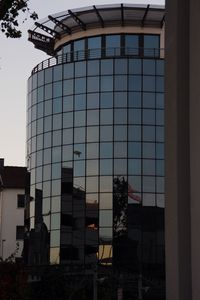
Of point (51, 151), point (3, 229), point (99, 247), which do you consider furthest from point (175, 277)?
point (3, 229)

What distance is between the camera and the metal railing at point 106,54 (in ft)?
193

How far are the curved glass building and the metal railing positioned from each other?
0.09 m

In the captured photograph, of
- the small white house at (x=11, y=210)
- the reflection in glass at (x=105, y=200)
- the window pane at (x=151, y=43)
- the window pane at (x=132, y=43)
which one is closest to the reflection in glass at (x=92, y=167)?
the reflection in glass at (x=105, y=200)

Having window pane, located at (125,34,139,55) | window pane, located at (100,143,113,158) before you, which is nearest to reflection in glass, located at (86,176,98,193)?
window pane, located at (100,143,113,158)

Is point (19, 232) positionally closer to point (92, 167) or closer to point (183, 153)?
Answer: point (92, 167)

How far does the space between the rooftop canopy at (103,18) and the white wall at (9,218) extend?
82.5 ft

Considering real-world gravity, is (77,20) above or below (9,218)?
above

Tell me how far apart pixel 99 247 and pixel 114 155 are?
7520mm

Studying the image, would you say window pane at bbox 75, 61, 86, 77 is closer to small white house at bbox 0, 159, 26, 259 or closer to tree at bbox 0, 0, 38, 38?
small white house at bbox 0, 159, 26, 259

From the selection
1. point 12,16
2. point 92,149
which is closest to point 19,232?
point 92,149

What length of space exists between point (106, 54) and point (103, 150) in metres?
9.03

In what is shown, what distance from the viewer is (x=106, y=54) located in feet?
195

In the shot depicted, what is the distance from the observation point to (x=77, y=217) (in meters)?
55.1

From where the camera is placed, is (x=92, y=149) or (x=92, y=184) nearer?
(x=92, y=184)
